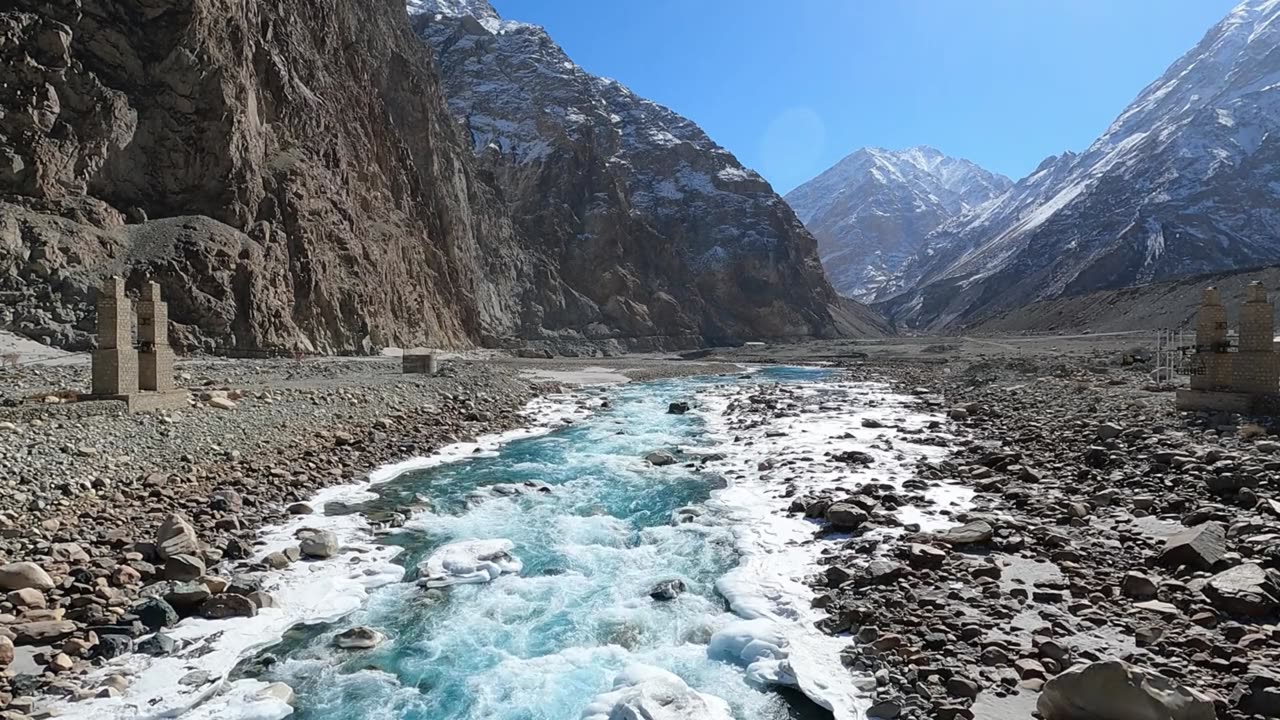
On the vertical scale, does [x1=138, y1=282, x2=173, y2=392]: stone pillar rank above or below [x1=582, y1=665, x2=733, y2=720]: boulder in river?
above

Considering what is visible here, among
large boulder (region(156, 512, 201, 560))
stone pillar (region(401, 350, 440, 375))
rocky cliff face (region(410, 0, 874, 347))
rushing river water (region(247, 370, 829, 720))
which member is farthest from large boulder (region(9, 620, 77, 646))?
rocky cliff face (region(410, 0, 874, 347))

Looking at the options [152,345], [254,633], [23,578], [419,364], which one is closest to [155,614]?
[254,633]

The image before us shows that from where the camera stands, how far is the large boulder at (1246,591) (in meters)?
6.29

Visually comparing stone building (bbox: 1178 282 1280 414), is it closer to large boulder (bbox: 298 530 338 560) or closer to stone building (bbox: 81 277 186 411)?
large boulder (bbox: 298 530 338 560)

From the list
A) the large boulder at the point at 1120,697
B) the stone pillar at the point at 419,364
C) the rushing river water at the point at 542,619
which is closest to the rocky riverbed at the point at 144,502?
the rushing river water at the point at 542,619

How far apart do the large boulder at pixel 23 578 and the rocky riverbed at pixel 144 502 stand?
15mm

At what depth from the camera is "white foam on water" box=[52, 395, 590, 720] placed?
6137 millimetres

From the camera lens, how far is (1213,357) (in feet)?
53.5

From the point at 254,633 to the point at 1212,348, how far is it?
20813 mm

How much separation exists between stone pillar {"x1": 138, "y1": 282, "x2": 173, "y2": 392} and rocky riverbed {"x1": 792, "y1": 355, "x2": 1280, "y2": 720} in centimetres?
1473

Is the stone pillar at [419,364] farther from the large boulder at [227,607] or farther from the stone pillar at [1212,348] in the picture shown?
the stone pillar at [1212,348]

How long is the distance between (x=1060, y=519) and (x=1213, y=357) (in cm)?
1051

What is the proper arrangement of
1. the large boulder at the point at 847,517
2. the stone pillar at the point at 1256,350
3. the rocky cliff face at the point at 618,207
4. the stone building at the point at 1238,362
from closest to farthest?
the large boulder at the point at 847,517 < the stone pillar at the point at 1256,350 < the stone building at the point at 1238,362 < the rocky cliff face at the point at 618,207

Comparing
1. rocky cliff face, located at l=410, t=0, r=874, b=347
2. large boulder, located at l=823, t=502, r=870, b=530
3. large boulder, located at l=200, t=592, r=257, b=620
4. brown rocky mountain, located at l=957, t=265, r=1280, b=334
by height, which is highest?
rocky cliff face, located at l=410, t=0, r=874, b=347
